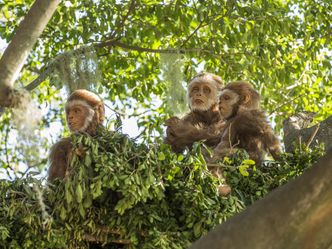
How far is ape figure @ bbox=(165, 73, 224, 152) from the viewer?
8.45m

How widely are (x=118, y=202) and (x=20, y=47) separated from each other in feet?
4.79

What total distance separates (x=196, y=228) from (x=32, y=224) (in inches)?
48.0

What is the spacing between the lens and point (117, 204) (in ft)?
20.2

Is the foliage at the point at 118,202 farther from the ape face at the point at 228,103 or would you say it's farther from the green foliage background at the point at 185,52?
the ape face at the point at 228,103

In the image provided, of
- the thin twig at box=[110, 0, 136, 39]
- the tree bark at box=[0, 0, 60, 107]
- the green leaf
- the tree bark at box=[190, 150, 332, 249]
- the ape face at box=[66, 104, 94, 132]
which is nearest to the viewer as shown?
the tree bark at box=[190, 150, 332, 249]

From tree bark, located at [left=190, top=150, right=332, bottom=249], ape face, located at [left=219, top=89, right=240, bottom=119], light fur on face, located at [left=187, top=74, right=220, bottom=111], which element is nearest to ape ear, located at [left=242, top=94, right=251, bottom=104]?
ape face, located at [left=219, top=89, right=240, bottom=119]

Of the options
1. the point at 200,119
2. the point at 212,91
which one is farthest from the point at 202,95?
the point at 200,119

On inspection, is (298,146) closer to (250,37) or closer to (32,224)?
(32,224)

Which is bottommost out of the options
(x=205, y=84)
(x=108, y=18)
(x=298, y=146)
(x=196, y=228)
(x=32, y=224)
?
(x=32, y=224)

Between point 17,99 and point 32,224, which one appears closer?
point 17,99

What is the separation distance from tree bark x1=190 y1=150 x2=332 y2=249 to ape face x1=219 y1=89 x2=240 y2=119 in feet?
15.9

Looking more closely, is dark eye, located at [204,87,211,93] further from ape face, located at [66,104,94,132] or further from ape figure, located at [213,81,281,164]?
ape face, located at [66,104,94,132]

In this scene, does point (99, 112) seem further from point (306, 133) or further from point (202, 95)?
point (306, 133)

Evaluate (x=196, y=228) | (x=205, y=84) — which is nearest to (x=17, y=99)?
(x=196, y=228)
